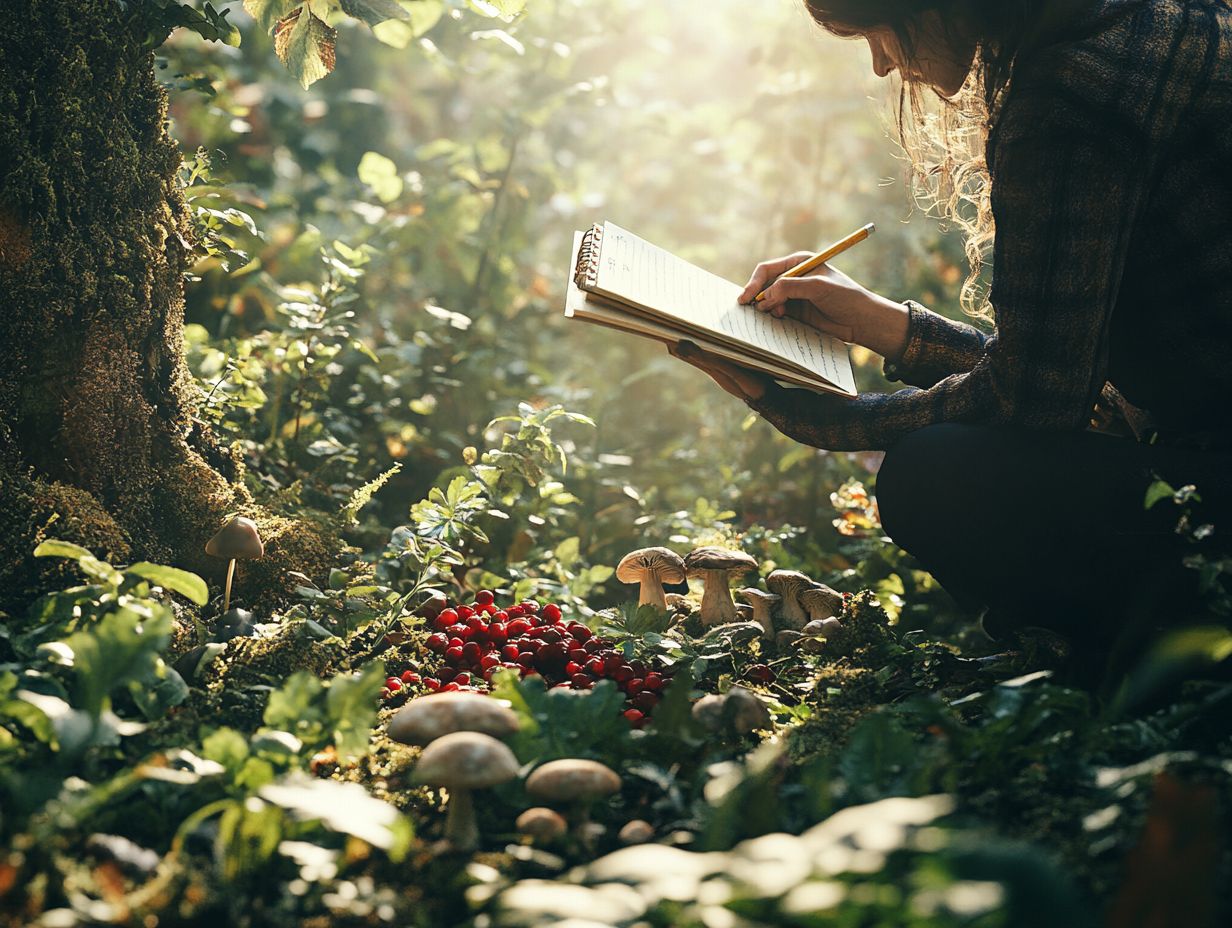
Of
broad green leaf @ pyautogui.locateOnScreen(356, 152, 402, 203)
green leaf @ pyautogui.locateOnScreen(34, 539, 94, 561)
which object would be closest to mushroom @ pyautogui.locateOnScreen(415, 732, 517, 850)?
green leaf @ pyautogui.locateOnScreen(34, 539, 94, 561)

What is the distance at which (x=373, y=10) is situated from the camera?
238 centimetres

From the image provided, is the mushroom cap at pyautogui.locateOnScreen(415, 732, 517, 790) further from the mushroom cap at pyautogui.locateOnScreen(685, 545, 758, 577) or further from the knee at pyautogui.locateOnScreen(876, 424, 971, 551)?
the knee at pyautogui.locateOnScreen(876, 424, 971, 551)

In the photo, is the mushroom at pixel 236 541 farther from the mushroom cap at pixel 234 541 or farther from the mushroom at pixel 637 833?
the mushroom at pixel 637 833

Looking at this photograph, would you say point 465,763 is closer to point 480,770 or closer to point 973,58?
point 480,770

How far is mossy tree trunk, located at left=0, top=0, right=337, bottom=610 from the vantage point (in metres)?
1.95

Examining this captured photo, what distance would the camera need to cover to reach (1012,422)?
2012mm

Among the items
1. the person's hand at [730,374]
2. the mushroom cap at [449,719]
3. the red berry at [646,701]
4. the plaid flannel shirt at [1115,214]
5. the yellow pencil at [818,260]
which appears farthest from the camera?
the yellow pencil at [818,260]

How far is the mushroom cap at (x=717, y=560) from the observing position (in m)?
2.26

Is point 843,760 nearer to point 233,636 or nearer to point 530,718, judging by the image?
point 530,718

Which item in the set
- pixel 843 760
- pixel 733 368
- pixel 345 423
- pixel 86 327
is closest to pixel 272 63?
pixel 345 423

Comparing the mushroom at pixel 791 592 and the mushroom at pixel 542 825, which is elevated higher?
the mushroom at pixel 791 592

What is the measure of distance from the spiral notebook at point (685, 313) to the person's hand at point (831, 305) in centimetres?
3

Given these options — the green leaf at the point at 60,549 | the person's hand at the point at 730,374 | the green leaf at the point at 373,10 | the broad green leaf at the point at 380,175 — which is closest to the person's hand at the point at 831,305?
the person's hand at the point at 730,374

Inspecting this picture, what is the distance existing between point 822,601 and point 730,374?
1.90 feet
